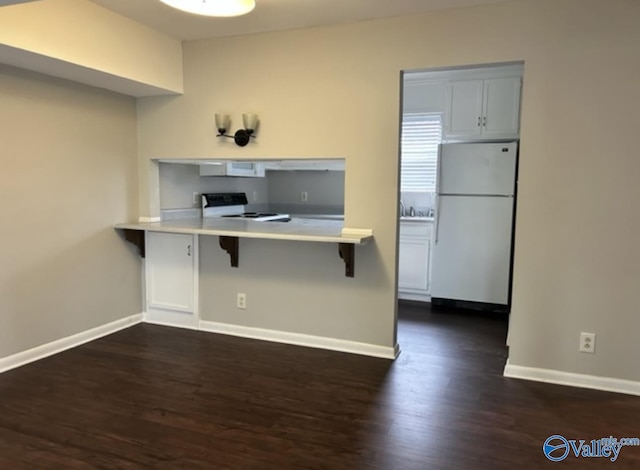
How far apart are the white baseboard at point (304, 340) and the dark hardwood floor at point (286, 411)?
0.27 ft

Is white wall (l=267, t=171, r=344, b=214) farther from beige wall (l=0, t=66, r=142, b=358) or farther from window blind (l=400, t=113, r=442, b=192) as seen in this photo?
beige wall (l=0, t=66, r=142, b=358)

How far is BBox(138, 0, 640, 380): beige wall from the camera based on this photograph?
105 inches

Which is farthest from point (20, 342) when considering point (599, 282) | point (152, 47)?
point (599, 282)

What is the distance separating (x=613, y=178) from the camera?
2676mm

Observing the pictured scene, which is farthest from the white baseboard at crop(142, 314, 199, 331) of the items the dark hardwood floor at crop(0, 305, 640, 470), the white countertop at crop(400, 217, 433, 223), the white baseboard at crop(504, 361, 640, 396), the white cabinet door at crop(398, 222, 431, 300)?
the white baseboard at crop(504, 361, 640, 396)

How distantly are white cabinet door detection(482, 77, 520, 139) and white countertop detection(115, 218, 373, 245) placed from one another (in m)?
1.80

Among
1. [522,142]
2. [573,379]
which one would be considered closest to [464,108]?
[522,142]

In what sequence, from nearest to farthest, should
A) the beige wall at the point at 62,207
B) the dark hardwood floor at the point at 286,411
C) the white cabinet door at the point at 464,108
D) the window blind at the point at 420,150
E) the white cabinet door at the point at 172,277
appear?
the dark hardwood floor at the point at 286,411
the beige wall at the point at 62,207
the white cabinet door at the point at 172,277
the white cabinet door at the point at 464,108
the window blind at the point at 420,150

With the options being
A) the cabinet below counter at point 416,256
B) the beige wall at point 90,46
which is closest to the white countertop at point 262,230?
the beige wall at point 90,46

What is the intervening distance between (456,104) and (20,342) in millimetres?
4107

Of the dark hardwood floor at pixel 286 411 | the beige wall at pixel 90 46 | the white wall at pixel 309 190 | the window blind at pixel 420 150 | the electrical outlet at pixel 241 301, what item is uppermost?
the beige wall at pixel 90 46

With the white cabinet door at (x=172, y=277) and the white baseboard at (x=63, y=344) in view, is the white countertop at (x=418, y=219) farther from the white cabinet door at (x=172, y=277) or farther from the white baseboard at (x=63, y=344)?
the white baseboard at (x=63, y=344)

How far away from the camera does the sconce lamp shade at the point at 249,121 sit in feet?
11.1

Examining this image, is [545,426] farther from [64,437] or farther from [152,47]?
[152,47]
